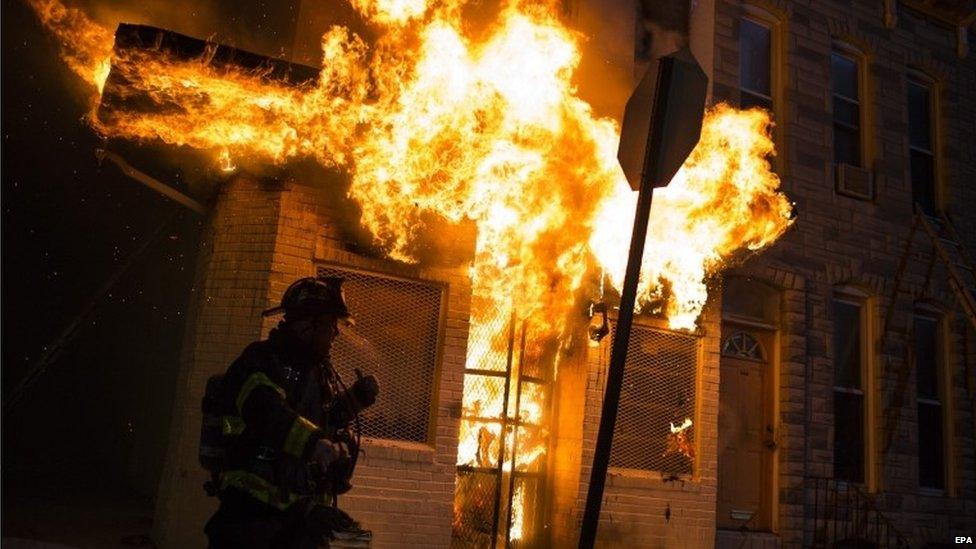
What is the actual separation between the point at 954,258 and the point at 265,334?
885 cm

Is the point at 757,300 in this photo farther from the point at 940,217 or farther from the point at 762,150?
the point at 940,217

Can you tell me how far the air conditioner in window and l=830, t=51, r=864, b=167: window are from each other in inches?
10.0

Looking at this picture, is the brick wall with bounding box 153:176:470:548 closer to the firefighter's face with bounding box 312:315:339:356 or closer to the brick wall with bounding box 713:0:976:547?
the firefighter's face with bounding box 312:315:339:356

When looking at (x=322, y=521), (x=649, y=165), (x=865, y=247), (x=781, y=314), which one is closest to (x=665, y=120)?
(x=649, y=165)

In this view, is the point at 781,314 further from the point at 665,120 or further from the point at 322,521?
the point at 322,521

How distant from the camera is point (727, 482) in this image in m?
7.75

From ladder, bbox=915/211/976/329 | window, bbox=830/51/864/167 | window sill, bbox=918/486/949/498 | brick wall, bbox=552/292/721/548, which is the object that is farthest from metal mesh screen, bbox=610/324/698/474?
window, bbox=830/51/864/167

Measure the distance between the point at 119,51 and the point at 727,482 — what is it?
714cm

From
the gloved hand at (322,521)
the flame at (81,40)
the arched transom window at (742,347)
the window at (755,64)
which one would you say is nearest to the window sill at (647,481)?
the arched transom window at (742,347)

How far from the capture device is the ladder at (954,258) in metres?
8.09

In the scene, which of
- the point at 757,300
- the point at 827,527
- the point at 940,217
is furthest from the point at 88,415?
the point at 940,217

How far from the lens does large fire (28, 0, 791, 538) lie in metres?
5.93

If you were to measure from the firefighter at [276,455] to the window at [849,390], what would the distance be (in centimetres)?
693

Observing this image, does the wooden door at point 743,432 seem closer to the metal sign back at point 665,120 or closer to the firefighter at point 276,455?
the firefighter at point 276,455
